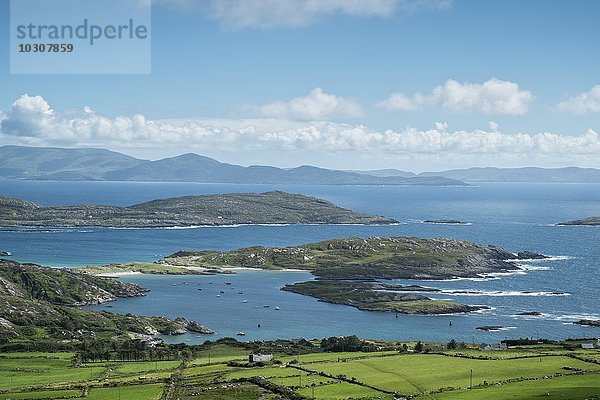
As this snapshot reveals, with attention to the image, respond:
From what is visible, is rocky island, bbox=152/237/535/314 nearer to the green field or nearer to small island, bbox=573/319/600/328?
small island, bbox=573/319/600/328

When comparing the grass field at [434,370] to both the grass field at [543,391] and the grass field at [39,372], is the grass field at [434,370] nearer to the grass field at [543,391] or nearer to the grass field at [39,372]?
the grass field at [543,391]

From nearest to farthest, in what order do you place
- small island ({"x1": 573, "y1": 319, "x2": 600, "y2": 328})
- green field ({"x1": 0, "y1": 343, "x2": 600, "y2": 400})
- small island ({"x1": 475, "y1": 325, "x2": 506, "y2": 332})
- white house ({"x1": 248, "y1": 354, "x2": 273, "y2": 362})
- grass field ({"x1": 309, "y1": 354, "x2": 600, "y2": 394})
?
green field ({"x1": 0, "y1": 343, "x2": 600, "y2": 400}) < grass field ({"x1": 309, "y1": 354, "x2": 600, "y2": 394}) < white house ({"x1": 248, "y1": 354, "x2": 273, "y2": 362}) < small island ({"x1": 475, "y1": 325, "x2": 506, "y2": 332}) < small island ({"x1": 573, "y1": 319, "x2": 600, "y2": 328})

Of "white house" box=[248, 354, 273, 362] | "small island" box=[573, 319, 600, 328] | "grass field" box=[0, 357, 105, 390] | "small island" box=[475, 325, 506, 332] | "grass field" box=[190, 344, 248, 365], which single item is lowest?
"small island" box=[475, 325, 506, 332]

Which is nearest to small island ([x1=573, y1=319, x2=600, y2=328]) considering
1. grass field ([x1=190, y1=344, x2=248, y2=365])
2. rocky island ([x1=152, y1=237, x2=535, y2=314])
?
rocky island ([x1=152, y1=237, x2=535, y2=314])

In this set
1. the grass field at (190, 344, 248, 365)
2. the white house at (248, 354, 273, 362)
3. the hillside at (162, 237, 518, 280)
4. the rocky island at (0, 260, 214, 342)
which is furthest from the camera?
the hillside at (162, 237, 518, 280)

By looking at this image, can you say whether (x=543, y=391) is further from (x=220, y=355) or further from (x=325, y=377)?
(x=220, y=355)

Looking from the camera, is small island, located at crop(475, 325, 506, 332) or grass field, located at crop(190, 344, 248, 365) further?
small island, located at crop(475, 325, 506, 332)
